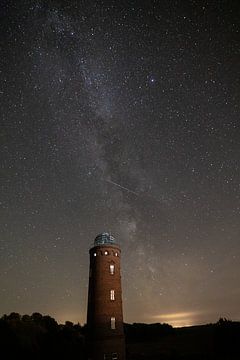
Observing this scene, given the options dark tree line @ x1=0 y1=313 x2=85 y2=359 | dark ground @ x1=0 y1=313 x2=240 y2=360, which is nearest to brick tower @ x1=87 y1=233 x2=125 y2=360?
dark ground @ x1=0 y1=313 x2=240 y2=360

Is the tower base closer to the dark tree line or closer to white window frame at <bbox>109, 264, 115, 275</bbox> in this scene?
white window frame at <bbox>109, 264, 115, 275</bbox>

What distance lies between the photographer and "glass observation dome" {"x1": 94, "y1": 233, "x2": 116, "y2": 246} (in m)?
38.4

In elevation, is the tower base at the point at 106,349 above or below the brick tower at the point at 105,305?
below

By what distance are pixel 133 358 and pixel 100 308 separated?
15.9 meters

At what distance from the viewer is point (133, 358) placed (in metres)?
46.1

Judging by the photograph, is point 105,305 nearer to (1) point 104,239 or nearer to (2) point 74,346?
(1) point 104,239

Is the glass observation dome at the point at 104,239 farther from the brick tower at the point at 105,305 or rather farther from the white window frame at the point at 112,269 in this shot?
the white window frame at the point at 112,269

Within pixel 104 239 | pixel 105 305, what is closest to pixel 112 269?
pixel 104 239

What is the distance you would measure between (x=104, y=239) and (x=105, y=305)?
7063 mm

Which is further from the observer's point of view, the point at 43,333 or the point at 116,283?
the point at 43,333

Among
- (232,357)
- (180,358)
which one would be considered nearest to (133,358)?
(180,358)

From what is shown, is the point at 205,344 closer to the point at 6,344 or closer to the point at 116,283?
the point at 116,283

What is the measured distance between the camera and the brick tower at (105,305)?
3434 centimetres

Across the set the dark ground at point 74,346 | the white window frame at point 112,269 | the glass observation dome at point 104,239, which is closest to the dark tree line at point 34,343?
the dark ground at point 74,346
